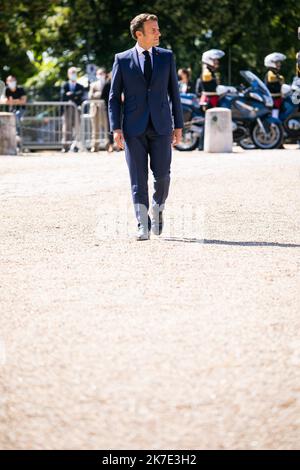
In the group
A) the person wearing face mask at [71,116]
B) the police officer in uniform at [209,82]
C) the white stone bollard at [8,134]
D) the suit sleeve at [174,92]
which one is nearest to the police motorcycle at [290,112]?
the police officer in uniform at [209,82]

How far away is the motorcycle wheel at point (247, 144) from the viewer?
23461 mm

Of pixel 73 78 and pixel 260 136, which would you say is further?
pixel 73 78

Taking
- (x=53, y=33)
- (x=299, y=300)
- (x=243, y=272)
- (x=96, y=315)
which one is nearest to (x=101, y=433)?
(x=96, y=315)

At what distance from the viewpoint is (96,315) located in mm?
6258

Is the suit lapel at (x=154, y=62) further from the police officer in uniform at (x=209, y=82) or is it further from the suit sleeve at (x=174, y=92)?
the police officer in uniform at (x=209, y=82)

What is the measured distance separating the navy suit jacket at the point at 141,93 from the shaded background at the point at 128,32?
25.1 m

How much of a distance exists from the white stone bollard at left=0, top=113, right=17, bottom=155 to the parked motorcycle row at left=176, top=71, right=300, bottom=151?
3362mm

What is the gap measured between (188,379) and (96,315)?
1.48m

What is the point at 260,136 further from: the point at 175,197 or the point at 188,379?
the point at 188,379

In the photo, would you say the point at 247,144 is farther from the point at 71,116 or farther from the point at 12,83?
the point at 12,83

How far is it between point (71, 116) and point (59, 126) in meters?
0.57

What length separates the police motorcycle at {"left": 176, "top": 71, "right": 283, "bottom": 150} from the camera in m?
23.0
